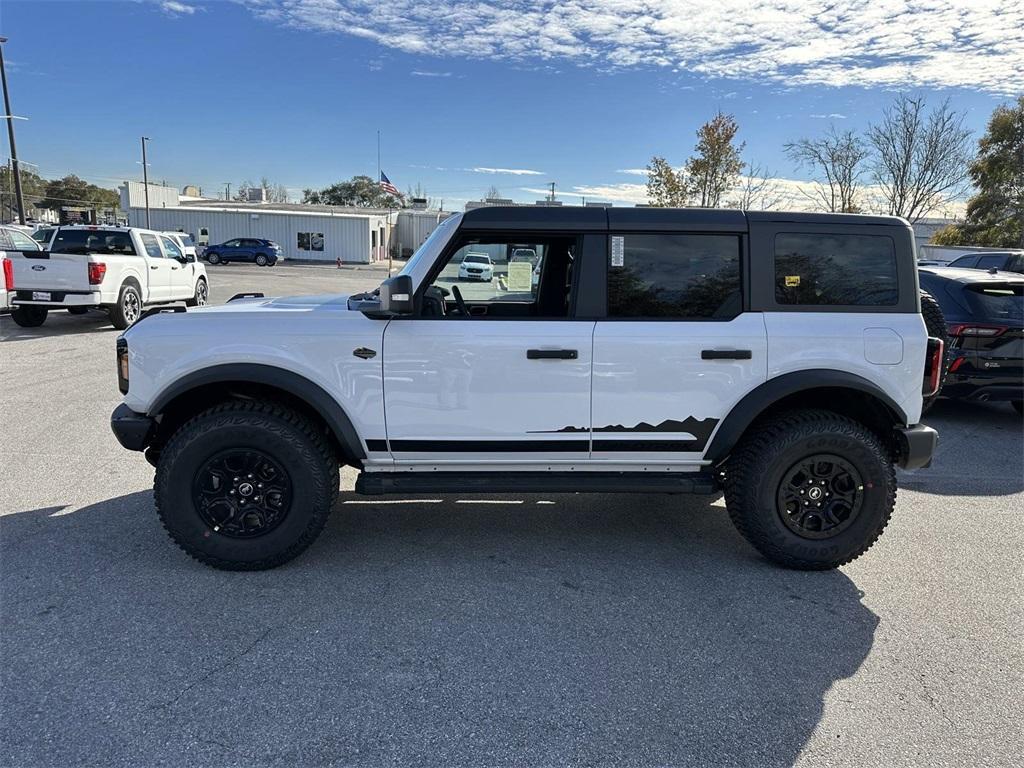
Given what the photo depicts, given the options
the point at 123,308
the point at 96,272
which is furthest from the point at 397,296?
the point at 123,308

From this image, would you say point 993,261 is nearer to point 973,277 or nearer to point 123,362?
point 973,277

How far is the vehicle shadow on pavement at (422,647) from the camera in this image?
2.47 metres

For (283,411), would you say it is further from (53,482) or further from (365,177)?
(365,177)

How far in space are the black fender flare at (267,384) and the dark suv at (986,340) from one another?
245 inches

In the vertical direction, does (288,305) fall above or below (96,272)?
below

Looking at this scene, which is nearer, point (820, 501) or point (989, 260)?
point (820, 501)

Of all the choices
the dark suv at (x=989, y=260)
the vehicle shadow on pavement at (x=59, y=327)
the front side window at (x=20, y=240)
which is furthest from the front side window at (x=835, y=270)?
the front side window at (x=20, y=240)

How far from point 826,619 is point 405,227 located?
58.2 metres

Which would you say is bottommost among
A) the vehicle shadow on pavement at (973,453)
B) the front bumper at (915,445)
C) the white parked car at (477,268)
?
the vehicle shadow on pavement at (973,453)

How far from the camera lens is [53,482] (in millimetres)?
4938

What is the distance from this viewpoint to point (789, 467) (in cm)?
374

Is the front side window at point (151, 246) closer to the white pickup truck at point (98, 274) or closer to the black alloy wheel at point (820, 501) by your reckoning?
the white pickup truck at point (98, 274)

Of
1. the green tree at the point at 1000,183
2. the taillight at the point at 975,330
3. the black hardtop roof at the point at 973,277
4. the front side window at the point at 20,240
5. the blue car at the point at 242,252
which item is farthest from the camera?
the blue car at the point at 242,252

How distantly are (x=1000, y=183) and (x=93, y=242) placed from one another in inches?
1380
